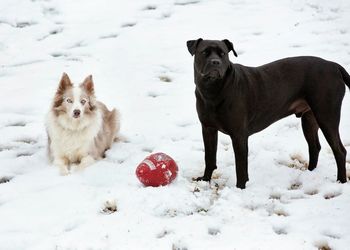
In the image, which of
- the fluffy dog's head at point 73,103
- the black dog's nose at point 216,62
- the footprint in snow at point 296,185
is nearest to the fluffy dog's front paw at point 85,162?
the fluffy dog's head at point 73,103

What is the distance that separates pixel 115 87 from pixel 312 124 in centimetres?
366

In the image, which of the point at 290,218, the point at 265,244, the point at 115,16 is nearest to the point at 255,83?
the point at 290,218

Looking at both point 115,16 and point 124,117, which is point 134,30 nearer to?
point 115,16

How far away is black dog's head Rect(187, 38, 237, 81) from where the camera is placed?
165 inches

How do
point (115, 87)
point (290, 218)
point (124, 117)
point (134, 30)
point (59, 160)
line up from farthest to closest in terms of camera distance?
point (134, 30) → point (115, 87) → point (124, 117) → point (59, 160) → point (290, 218)

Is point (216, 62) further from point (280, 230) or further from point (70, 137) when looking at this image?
point (70, 137)

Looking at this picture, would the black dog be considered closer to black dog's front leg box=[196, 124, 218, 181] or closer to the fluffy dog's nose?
black dog's front leg box=[196, 124, 218, 181]

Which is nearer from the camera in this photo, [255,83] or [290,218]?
[290,218]

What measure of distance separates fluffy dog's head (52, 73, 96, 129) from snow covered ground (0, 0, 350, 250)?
1.85 feet

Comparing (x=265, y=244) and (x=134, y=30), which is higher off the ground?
(x=134, y=30)

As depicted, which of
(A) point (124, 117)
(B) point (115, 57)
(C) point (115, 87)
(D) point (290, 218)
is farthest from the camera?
(B) point (115, 57)

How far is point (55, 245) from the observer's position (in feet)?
11.6

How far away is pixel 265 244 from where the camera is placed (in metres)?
3.46

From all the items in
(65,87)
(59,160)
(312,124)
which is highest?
(65,87)
